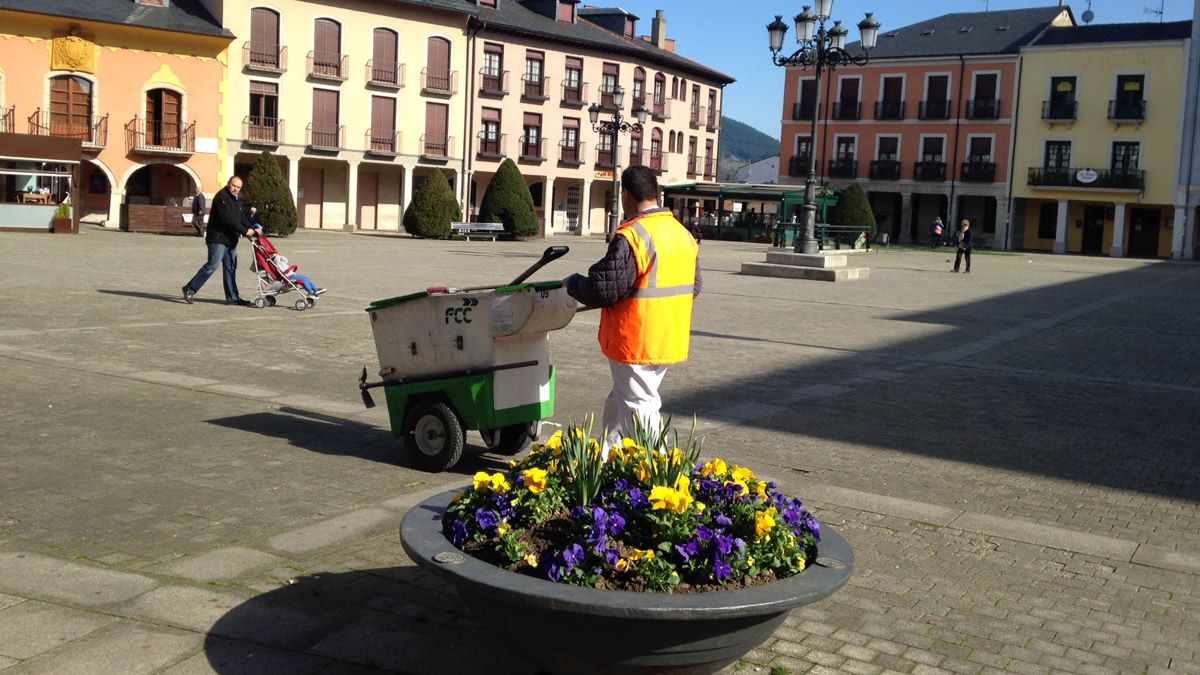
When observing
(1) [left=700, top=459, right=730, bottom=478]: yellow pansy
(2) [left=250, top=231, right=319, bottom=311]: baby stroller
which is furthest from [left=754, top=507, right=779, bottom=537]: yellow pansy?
(2) [left=250, top=231, right=319, bottom=311]: baby stroller

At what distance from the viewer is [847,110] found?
66.2m

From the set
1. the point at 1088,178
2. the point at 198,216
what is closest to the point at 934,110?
the point at 1088,178

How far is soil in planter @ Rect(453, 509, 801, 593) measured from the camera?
3391mm

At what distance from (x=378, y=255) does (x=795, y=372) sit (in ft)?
62.0

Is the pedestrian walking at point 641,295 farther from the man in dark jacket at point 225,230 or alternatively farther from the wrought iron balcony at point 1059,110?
the wrought iron balcony at point 1059,110

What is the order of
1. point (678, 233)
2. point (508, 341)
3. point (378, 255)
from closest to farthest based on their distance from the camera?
point (678, 233)
point (508, 341)
point (378, 255)

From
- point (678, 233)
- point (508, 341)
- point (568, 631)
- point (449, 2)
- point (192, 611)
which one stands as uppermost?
point (449, 2)

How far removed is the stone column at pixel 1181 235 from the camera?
5628 cm

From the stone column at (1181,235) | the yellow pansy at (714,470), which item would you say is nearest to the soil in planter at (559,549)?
the yellow pansy at (714,470)

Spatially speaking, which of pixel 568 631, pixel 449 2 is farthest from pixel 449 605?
pixel 449 2

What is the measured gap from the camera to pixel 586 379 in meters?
10.5

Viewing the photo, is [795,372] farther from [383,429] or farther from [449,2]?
[449,2]

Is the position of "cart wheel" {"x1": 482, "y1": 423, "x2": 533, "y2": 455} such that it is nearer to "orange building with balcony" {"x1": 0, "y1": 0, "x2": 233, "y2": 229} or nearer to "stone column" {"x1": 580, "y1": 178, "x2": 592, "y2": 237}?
"orange building with balcony" {"x1": 0, "y1": 0, "x2": 233, "y2": 229}

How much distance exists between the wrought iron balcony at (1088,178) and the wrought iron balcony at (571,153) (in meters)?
22.7
